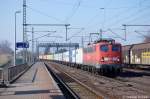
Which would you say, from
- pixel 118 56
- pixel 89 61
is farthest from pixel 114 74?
pixel 89 61

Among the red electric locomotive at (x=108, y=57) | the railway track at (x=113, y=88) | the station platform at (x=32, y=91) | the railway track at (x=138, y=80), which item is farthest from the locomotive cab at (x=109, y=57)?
the station platform at (x=32, y=91)

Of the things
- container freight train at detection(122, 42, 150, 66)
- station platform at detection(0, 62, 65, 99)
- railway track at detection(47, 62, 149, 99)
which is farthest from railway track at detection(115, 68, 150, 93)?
container freight train at detection(122, 42, 150, 66)

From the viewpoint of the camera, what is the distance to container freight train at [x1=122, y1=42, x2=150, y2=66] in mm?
A: 44572

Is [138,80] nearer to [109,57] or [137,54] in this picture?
[109,57]

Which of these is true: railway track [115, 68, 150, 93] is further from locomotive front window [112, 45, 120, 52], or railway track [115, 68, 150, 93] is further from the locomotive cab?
locomotive front window [112, 45, 120, 52]

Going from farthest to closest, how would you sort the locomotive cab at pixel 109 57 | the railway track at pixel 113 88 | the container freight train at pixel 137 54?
the container freight train at pixel 137 54 < the locomotive cab at pixel 109 57 < the railway track at pixel 113 88

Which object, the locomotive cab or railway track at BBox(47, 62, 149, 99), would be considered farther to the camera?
the locomotive cab

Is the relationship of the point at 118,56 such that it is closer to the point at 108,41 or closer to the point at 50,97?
the point at 108,41

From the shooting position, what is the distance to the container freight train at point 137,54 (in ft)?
146

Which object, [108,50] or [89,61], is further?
[89,61]

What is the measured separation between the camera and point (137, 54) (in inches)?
1924

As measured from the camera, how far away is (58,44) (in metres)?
133

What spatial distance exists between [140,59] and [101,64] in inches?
601

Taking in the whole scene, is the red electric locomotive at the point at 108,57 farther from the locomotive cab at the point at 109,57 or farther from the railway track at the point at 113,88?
the railway track at the point at 113,88
